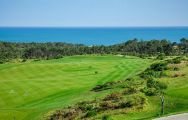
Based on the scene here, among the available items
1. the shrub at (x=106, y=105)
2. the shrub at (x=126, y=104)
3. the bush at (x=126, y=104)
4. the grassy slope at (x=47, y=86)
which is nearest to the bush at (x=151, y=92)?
the shrub at (x=126, y=104)

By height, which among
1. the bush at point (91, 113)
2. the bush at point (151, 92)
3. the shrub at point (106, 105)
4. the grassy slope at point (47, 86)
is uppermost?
the bush at point (151, 92)

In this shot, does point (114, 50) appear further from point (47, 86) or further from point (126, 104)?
point (126, 104)

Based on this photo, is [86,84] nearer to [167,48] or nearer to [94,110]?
[94,110]

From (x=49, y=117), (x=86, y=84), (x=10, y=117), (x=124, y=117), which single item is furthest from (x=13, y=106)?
(x=124, y=117)

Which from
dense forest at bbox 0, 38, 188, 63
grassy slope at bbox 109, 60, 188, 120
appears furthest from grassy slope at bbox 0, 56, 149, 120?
dense forest at bbox 0, 38, 188, 63

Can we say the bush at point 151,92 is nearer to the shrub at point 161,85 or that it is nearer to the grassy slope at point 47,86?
the shrub at point 161,85

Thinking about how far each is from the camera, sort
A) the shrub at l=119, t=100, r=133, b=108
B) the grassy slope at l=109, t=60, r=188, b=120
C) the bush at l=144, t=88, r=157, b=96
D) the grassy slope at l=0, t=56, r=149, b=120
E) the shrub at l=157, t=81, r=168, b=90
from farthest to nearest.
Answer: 1. the grassy slope at l=0, t=56, r=149, b=120
2. the shrub at l=157, t=81, r=168, b=90
3. the bush at l=144, t=88, r=157, b=96
4. the shrub at l=119, t=100, r=133, b=108
5. the grassy slope at l=109, t=60, r=188, b=120

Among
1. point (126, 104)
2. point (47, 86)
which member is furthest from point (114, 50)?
point (126, 104)

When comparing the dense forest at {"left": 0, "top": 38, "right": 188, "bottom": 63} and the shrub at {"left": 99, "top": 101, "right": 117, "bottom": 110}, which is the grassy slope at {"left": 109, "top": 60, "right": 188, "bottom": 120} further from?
the dense forest at {"left": 0, "top": 38, "right": 188, "bottom": 63}
